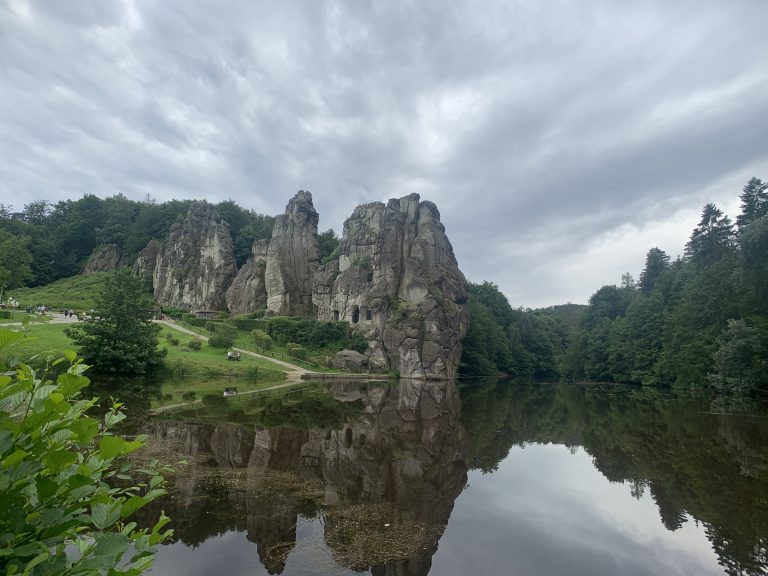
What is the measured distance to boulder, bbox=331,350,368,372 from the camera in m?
54.6

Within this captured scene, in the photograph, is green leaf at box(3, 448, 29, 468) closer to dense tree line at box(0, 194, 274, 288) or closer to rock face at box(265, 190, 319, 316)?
rock face at box(265, 190, 319, 316)

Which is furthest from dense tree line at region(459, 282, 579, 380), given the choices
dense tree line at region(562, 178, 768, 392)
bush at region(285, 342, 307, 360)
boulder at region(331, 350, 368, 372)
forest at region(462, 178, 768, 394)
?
bush at region(285, 342, 307, 360)

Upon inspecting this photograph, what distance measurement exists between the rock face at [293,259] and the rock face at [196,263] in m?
10.6

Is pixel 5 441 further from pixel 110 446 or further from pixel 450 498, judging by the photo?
pixel 450 498

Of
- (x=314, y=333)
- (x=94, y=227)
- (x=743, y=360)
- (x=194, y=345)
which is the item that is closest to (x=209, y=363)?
(x=194, y=345)

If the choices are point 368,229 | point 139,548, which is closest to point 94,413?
point 139,548

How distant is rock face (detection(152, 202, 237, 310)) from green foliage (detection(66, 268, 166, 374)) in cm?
4168

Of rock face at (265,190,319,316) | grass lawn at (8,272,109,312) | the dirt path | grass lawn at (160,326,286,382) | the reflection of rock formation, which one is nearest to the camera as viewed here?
the reflection of rock formation

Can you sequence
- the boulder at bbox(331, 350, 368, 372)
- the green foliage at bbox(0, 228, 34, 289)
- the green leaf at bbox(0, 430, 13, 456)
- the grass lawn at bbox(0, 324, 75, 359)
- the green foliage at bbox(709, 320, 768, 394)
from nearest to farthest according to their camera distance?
1. the green leaf at bbox(0, 430, 13, 456)
2. the grass lawn at bbox(0, 324, 75, 359)
3. the green foliage at bbox(709, 320, 768, 394)
4. the green foliage at bbox(0, 228, 34, 289)
5. the boulder at bbox(331, 350, 368, 372)

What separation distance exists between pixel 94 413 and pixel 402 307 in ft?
145

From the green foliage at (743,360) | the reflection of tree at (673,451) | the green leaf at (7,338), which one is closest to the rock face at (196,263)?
the reflection of tree at (673,451)

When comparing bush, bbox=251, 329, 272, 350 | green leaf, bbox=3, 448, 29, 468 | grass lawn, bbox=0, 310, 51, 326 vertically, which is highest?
bush, bbox=251, 329, 272, 350

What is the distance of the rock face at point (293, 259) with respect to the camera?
70000 millimetres

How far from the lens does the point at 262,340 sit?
55.7 m
